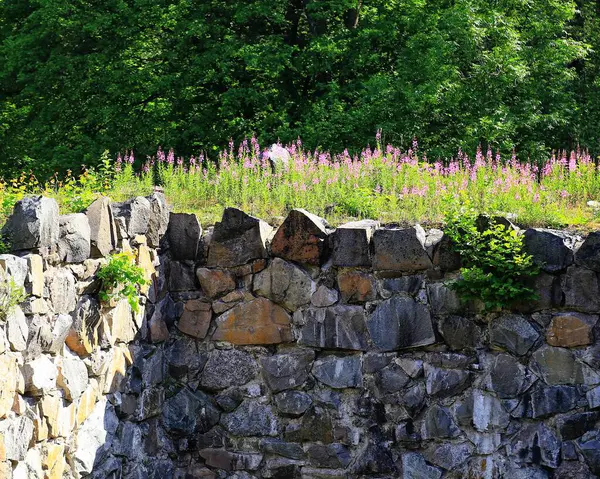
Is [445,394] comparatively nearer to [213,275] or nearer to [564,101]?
[213,275]

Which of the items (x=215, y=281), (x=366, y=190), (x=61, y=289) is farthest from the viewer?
(x=366, y=190)

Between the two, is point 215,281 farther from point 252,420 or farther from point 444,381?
point 444,381

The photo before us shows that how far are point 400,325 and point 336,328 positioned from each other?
0.48 metres

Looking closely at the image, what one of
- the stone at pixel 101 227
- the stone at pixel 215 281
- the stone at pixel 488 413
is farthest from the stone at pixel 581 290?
the stone at pixel 101 227

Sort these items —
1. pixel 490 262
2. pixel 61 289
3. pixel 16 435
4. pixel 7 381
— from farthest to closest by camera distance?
pixel 490 262
pixel 61 289
pixel 16 435
pixel 7 381

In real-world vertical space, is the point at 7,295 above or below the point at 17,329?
above

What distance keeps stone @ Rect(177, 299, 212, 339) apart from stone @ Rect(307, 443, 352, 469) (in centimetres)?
124

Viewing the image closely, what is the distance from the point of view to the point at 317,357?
723cm

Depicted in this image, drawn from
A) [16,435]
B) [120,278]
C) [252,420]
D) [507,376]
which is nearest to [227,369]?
[252,420]

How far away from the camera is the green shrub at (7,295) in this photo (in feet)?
17.3

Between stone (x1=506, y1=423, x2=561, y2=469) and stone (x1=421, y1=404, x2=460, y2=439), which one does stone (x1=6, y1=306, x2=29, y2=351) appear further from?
stone (x1=506, y1=423, x2=561, y2=469)

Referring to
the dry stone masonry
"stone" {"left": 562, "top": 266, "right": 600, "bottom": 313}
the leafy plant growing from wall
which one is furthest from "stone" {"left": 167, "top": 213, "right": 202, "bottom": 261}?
"stone" {"left": 562, "top": 266, "right": 600, "bottom": 313}

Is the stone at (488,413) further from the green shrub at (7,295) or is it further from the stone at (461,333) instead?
the green shrub at (7,295)

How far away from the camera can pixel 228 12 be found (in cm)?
1391
